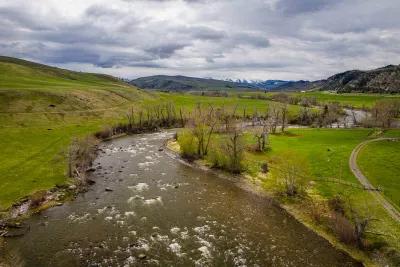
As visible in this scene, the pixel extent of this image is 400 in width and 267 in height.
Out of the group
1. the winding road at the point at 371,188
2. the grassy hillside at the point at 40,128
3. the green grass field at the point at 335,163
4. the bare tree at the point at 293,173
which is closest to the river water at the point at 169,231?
the bare tree at the point at 293,173

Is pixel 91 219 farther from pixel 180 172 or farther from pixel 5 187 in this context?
pixel 180 172

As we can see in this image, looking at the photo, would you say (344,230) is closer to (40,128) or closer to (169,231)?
(169,231)

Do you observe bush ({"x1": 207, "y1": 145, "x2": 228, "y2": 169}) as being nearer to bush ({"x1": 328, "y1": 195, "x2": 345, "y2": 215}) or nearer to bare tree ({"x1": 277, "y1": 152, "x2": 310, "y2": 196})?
bare tree ({"x1": 277, "y1": 152, "x2": 310, "y2": 196})

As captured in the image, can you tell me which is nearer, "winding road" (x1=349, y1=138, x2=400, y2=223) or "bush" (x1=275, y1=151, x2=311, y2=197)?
"winding road" (x1=349, y1=138, x2=400, y2=223)

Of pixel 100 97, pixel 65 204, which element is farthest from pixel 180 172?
pixel 100 97

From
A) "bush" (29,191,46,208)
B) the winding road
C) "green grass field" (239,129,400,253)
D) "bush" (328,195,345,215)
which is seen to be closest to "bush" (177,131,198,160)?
"green grass field" (239,129,400,253)

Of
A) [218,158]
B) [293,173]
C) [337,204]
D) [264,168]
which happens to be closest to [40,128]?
[218,158]
